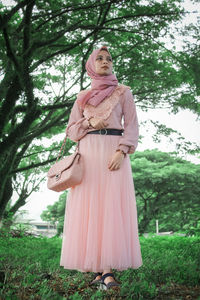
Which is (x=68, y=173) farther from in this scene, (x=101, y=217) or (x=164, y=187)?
(x=164, y=187)

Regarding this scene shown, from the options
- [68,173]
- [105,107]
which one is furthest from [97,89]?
[68,173]

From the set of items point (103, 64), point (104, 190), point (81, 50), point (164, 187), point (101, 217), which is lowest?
point (101, 217)

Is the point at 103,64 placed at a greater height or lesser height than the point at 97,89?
greater

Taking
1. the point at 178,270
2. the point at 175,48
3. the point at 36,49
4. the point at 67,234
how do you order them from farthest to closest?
the point at 175,48 → the point at 36,49 → the point at 178,270 → the point at 67,234

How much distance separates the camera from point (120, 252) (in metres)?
2.67

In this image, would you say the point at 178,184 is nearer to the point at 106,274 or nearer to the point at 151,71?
the point at 151,71

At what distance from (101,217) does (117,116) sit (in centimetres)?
93

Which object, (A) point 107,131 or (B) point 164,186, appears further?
(B) point 164,186

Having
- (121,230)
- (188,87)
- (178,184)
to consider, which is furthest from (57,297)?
(178,184)

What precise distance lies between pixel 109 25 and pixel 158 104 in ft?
9.73

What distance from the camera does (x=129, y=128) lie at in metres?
2.91

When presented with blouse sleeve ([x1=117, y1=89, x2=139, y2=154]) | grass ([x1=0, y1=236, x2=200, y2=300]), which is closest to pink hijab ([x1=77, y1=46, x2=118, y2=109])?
blouse sleeve ([x1=117, y1=89, x2=139, y2=154])

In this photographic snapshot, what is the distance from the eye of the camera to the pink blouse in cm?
289

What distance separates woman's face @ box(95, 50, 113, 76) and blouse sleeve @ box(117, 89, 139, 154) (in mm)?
282
